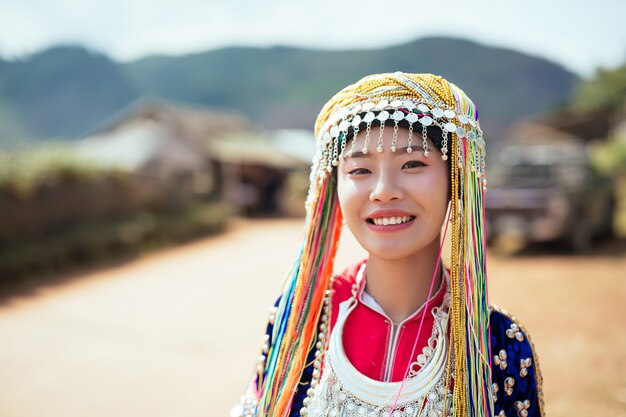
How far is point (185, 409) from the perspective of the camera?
12.0ft

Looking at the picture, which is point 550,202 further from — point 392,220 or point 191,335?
point 392,220

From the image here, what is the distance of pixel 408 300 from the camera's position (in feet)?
5.28

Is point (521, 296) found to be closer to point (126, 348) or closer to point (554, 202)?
point (554, 202)

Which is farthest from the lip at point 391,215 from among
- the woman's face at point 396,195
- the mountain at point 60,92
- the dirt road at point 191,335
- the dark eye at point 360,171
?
the mountain at point 60,92

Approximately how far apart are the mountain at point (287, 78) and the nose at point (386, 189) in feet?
110

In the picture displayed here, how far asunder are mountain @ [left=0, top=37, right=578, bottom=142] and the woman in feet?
110

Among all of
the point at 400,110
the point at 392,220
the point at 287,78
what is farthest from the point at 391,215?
the point at 287,78

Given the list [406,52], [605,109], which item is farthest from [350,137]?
[406,52]

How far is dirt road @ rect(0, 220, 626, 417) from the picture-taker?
12.3 ft

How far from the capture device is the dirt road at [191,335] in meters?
3.76

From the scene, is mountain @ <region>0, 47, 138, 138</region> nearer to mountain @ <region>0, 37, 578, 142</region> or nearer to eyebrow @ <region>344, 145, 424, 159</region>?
mountain @ <region>0, 37, 578, 142</region>

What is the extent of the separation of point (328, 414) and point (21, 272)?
24.2 ft

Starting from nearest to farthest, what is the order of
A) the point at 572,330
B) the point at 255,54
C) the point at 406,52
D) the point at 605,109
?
the point at 572,330
the point at 605,109
the point at 406,52
the point at 255,54

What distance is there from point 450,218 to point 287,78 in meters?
48.7
